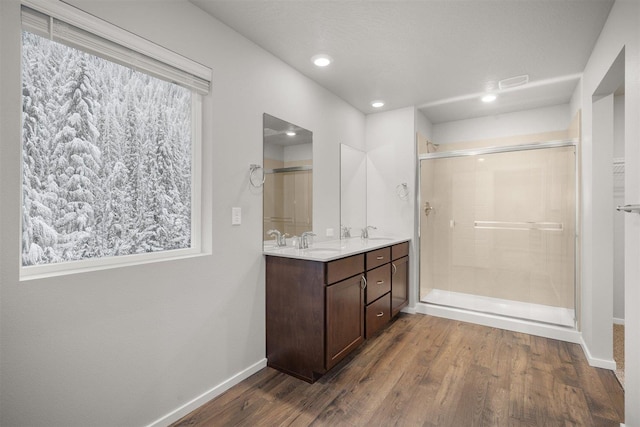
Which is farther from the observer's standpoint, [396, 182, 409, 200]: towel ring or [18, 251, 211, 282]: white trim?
[396, 182, 409, 200]: towel ring

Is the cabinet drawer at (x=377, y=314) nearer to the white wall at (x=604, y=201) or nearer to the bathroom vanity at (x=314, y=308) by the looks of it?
the bathroom vanity at (x=314, y=308)

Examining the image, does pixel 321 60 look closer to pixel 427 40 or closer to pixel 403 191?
pixel 427 40

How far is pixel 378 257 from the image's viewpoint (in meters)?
2.81

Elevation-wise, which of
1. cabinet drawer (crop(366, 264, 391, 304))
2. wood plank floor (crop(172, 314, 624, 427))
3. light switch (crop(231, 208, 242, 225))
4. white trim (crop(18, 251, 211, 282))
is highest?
light switch (crop(231, 208, 242, 225))

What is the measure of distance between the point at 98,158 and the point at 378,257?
85.8 inches

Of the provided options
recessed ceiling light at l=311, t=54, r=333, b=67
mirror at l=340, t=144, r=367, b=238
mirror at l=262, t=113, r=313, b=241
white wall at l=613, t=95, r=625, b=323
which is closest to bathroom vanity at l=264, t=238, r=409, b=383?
mirror at l=262, t=113, r=313, b=241

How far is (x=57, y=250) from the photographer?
140cm

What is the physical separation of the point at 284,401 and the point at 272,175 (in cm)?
156

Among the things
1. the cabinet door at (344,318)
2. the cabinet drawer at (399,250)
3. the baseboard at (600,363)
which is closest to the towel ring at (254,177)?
the cabinet door at (344,318)

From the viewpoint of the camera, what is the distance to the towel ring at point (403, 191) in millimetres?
3623

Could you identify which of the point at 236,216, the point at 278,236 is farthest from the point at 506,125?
the point at 236,216

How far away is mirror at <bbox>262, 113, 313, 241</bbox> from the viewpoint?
2391 millimetres

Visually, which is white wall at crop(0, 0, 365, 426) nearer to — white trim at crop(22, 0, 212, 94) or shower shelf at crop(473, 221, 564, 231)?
white trim at crop(22, 0, 212, 94)

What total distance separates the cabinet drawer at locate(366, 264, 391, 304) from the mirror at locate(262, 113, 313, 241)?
0.72 m
